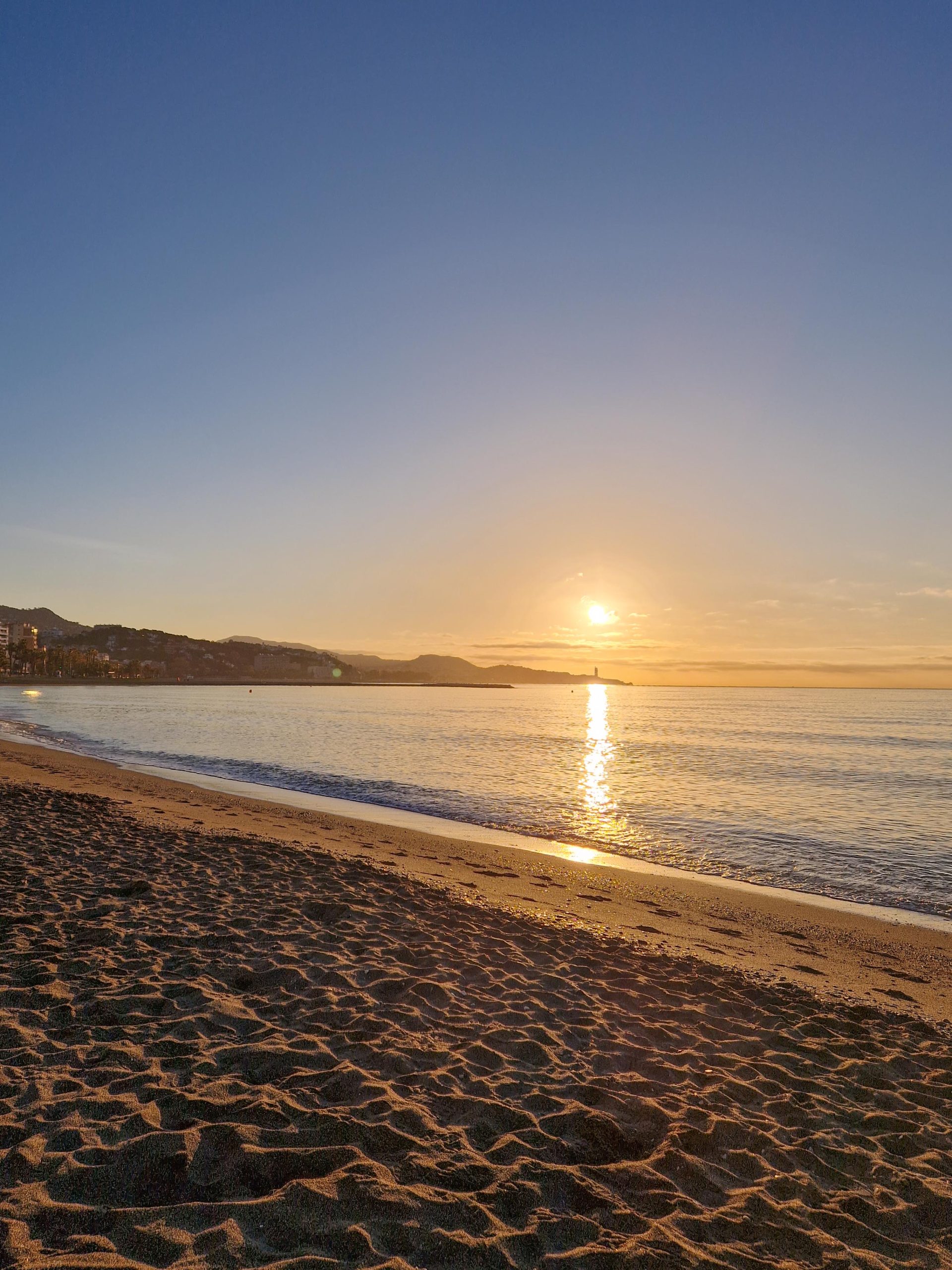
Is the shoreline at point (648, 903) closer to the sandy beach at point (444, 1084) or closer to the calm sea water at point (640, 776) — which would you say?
the sandy beach at point (444, 1084)

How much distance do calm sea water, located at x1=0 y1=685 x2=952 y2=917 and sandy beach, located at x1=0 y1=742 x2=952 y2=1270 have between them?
6.64 meters

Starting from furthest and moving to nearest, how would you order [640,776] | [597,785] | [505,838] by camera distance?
1. [640,776]
2. [597,785]
3. [505,838]

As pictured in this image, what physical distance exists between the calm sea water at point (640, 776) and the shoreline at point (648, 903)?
1991 millimetres

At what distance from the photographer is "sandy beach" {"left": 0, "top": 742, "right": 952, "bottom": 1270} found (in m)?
3.90

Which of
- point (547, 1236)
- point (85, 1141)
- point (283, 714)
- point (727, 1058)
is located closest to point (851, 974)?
point (727, 1058)

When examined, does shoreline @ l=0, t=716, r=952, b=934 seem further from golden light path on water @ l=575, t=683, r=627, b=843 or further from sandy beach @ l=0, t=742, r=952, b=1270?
sandy beach @ l=0, t=742, r=952, b=1270

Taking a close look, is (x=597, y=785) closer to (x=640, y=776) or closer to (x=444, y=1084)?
(x=640, y=776)

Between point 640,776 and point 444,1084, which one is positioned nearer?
point 444,1084

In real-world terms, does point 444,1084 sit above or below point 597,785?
above

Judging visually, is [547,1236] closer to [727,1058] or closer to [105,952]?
[727,1058]

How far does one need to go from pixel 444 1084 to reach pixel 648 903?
310 inches

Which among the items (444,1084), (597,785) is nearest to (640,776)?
(597,785)

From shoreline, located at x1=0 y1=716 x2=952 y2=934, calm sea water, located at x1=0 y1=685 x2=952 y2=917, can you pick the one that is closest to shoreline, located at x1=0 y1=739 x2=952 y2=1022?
shoreline, located at x1=0 y1=716 x2=952 y2=934

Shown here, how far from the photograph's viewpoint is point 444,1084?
5430mm
